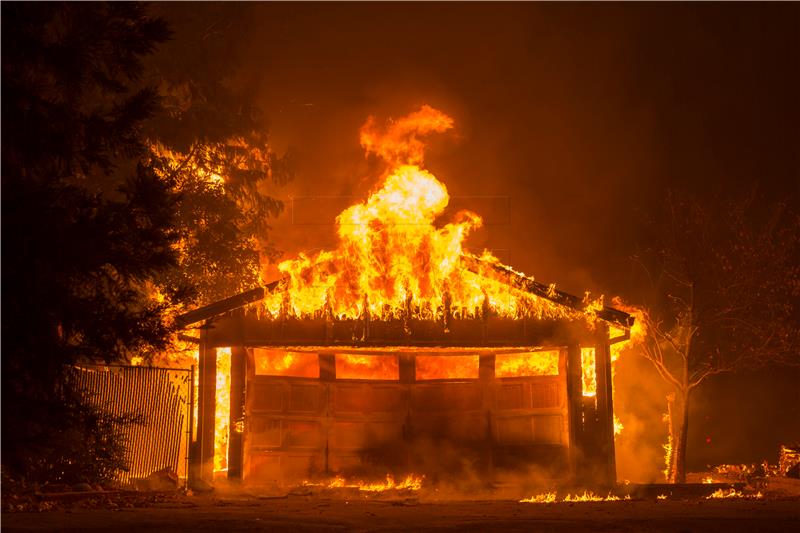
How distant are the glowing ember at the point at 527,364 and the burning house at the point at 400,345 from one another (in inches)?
2.7

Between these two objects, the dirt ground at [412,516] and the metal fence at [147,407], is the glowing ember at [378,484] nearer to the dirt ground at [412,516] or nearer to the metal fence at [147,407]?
the dirt ground at [412,516]

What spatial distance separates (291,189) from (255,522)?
2678 cm

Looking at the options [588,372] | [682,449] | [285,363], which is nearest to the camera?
[588,372]

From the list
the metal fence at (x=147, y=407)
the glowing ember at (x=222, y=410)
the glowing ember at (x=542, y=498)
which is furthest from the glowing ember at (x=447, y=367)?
the metal fence at (x=147, y=407)

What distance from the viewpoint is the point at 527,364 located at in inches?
783

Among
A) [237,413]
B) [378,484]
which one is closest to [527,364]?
[378,484]

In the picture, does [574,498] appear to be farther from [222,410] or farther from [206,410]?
[206,410]

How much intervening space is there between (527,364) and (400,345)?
366 cm

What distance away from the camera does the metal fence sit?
15.9 meters

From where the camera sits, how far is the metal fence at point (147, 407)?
1590cm

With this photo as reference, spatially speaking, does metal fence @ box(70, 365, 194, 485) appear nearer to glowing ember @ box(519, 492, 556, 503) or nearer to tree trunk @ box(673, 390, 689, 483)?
glowing ember @ box(519, 492, 556, 503)

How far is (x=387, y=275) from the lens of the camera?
1800 centimetres

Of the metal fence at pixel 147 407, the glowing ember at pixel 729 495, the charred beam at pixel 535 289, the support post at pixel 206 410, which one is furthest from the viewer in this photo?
the charred beam at pixel 535 289

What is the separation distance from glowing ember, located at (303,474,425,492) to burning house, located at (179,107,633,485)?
248 mm
